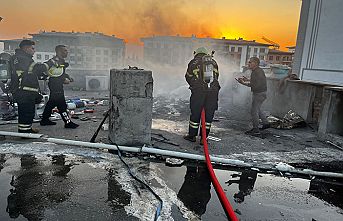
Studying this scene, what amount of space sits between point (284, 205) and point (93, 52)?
54931 mm

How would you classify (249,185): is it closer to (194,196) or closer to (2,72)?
(194,196)

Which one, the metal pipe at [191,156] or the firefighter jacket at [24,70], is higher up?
the firefighter jacket at [24,70]

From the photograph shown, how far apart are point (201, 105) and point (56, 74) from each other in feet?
10.7

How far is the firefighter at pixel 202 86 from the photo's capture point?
201 inches

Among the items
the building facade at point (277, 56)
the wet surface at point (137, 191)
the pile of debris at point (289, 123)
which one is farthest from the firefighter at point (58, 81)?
the building facade at point (277, 56)

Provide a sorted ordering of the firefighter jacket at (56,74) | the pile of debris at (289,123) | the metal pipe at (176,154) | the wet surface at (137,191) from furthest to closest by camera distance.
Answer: the pile of debris at (289,123) < the firefighter jacket at (56,74) < the metal pipe at (176,154) < the wet surface at (137,191)

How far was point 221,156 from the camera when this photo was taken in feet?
14.7

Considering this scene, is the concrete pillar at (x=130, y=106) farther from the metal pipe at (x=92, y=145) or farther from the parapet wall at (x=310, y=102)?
the parapet wall at (x=310, y=102)

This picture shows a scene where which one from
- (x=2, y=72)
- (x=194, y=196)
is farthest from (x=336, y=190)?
(x=2, y=72)

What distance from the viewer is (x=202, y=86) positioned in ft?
16.8

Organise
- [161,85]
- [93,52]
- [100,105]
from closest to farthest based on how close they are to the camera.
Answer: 1. [100,105]
2. [161,85]
3. [93,52]

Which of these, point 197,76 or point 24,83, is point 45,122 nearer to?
point 24,83

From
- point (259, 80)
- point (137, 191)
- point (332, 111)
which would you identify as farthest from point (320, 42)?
point (137, 191)

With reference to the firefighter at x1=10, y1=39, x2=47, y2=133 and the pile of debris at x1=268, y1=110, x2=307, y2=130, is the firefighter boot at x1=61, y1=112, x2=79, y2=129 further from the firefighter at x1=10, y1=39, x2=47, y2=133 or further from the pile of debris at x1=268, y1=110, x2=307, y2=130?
the pile of debris at x1=268, y1=110, x2=307, y2=130
